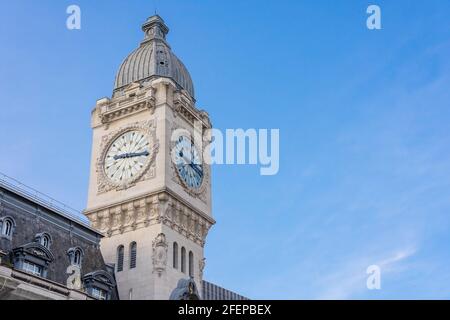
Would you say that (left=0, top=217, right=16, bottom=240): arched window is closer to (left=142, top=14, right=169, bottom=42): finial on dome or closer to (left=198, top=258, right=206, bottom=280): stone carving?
(left=198, top=258, right=206, bottom=280): stone carving

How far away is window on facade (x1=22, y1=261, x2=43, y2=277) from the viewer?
52.9 meters

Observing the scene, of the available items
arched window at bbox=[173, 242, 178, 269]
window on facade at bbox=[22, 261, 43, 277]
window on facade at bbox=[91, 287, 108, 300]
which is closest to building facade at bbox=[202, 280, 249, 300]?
arched window at bbox=[173, 242, 178, 269]

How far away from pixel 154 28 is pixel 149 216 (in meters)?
23.9

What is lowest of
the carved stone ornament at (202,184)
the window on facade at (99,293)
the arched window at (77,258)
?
the window on facade at (99,293)

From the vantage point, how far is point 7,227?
5438 cm

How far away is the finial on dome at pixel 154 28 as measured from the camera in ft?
264

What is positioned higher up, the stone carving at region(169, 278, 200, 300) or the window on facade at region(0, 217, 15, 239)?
the window on facade at region(0, 217, 15, 239)

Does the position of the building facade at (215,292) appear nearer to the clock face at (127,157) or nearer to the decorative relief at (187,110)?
the decorative relief at (187,110)

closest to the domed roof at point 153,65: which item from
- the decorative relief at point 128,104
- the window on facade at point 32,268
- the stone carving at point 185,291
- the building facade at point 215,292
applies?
the decorative relief at point 128,104

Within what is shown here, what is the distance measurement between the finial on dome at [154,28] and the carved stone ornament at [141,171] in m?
12.9

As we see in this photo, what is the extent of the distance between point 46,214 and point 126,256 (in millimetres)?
9685

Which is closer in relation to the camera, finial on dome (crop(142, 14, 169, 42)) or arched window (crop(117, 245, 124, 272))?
arched window (crop(117, 245, 124, 272))
